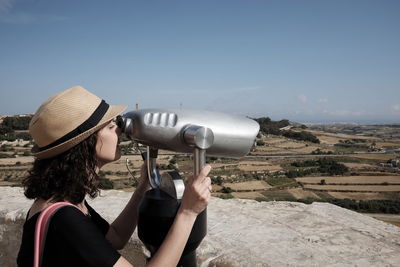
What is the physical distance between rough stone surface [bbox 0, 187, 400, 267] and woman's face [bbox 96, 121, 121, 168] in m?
0.73

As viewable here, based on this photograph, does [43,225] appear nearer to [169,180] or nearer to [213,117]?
[169,180]

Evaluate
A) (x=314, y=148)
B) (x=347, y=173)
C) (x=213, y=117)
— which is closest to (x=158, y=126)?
(x=213, y=117)

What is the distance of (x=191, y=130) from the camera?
110 cm

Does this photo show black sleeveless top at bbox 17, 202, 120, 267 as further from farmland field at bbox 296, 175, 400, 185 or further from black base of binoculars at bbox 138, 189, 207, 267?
farmland field at bbox 296, 175, 400, 185

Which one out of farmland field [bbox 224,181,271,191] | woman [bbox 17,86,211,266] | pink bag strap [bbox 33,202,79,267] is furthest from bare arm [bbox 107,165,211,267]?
farmland field [bbox 224,181,271,191]

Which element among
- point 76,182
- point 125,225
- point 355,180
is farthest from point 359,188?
point 76,182

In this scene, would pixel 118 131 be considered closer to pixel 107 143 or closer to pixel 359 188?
pixel 107 143

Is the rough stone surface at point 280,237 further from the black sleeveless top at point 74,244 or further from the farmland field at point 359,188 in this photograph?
the farmland field at point 359,188

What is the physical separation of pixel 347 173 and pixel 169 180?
38.1 metres

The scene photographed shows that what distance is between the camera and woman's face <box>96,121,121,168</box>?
127cm

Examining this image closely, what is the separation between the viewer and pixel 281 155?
4291 centimetres

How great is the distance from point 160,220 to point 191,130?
1.17ft

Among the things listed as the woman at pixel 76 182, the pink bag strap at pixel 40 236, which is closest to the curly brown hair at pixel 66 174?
the woman at pixel 76 182

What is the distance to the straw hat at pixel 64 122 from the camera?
1.16 meters
